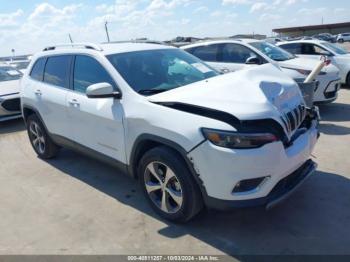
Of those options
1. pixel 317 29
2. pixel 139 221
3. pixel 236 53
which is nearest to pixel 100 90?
pixel 139 221

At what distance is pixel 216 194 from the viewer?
3088mm

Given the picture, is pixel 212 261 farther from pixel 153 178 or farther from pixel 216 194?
pixel 153 178

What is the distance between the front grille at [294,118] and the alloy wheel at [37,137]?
388cm

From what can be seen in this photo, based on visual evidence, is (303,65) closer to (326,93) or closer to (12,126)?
(326,93)

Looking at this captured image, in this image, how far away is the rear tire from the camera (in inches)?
221

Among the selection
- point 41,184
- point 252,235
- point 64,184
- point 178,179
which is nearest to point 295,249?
point 252,235

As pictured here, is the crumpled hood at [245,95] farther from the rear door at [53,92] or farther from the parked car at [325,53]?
the parked car at [325,53]

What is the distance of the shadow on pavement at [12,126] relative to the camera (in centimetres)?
838

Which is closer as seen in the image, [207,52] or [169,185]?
[169,185]

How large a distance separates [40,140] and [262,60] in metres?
4.82

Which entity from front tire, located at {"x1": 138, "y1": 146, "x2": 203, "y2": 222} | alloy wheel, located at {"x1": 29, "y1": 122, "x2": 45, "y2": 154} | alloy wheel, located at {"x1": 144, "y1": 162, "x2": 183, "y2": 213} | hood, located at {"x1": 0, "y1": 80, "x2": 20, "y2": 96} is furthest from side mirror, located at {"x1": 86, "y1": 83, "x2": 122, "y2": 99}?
hood, located at {"x1": 0, "y1": 80, "x2": 20, "y2": 96}

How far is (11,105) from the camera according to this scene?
28.4ft

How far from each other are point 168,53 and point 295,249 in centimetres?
279

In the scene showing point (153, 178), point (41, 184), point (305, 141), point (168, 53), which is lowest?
point (41, 184)
